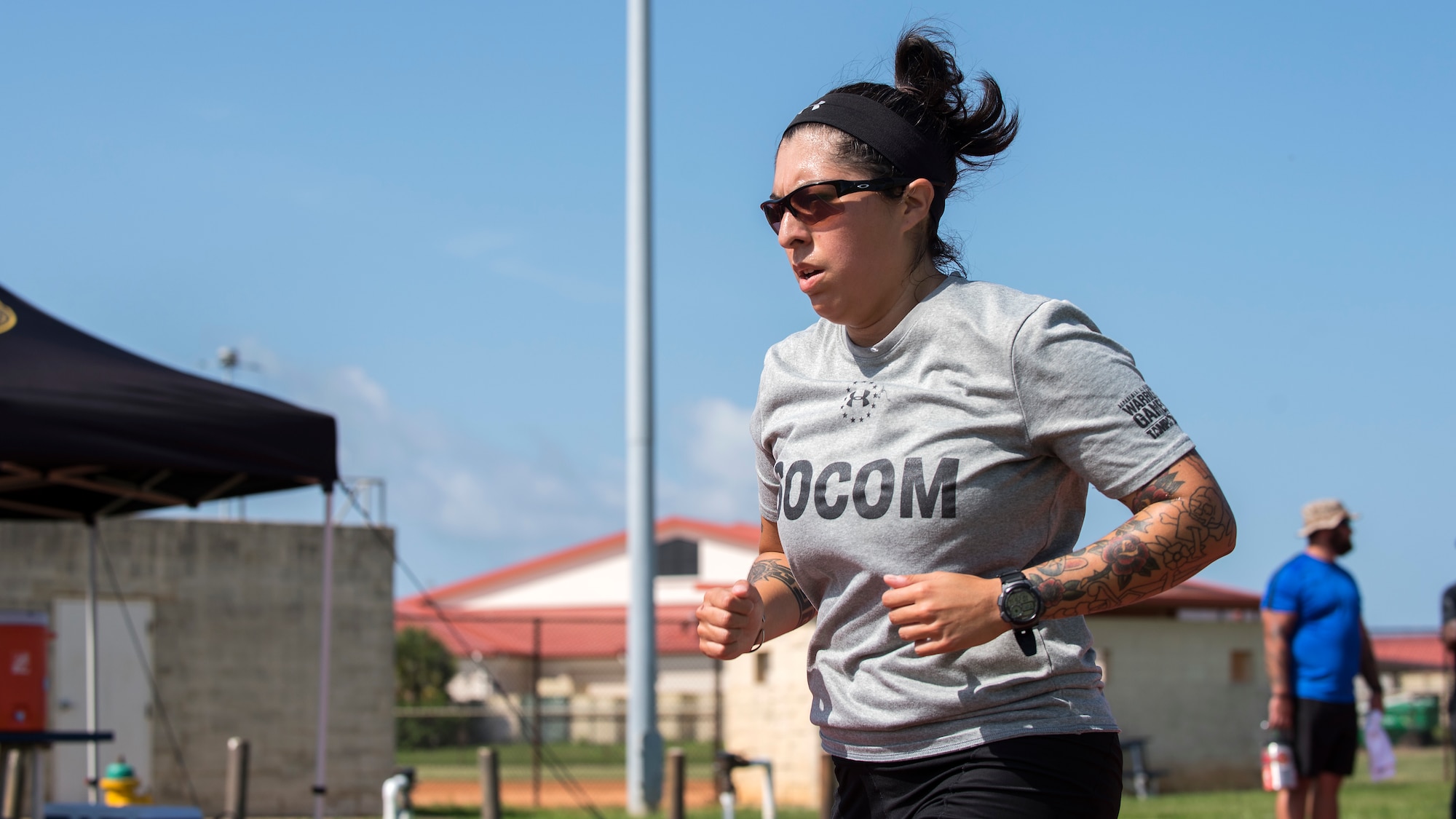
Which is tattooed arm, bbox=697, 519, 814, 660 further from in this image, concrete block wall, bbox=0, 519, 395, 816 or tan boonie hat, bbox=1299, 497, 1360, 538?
concrete block wall, bbox=0, 519, 395, 816

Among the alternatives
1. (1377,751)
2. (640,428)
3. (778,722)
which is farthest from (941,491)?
(778,722)

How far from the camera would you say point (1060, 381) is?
77.0 inches

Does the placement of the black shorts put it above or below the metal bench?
above

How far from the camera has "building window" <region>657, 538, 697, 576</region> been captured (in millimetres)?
43094

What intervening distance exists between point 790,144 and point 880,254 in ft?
0.80

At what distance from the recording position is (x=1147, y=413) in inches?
76.6

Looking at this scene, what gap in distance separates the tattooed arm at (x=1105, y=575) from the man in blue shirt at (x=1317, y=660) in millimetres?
5164

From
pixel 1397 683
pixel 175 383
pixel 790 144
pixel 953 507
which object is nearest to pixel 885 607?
pixel 953 507

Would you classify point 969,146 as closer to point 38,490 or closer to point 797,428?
point 797,428

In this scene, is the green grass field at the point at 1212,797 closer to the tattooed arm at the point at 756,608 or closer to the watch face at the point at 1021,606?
the tattooed arm at the point at 756,608

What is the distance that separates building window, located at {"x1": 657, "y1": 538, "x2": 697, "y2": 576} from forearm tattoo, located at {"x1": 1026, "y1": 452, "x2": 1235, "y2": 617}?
135 feet


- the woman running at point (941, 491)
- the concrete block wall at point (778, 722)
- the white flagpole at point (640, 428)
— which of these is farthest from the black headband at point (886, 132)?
the concrete block wall at point (778, 722)

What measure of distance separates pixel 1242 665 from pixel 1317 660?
14.1 m

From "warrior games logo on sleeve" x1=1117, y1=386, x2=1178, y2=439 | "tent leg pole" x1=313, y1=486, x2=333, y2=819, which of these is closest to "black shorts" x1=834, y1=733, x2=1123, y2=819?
"warrior games logo on sleeve" x1=1117, y1=386, x2=1178, y2=439
